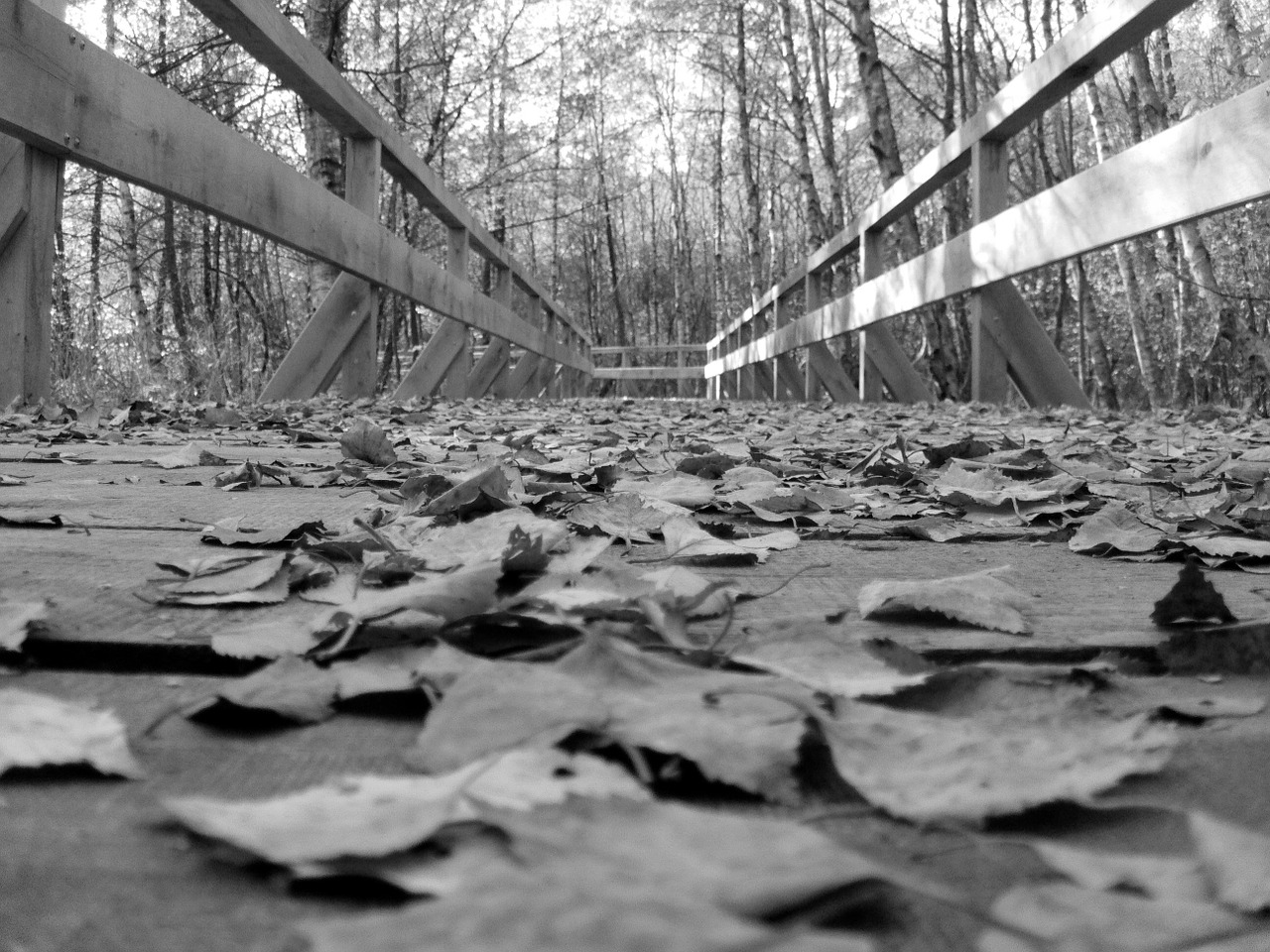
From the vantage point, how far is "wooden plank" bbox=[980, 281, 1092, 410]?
426 cm

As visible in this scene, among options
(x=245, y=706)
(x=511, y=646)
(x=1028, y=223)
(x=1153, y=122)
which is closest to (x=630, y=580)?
(x=511, y=646)

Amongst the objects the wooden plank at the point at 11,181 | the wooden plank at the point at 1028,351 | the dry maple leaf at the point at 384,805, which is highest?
the wooden plank at the point at 11,181

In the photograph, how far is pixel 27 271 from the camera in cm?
257

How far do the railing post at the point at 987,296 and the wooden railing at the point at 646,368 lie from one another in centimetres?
1430

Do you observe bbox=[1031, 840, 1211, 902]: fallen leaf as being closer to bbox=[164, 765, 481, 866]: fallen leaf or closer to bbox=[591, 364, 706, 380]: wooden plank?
bbox=[164, 765, 481, 866]: fallen leaf

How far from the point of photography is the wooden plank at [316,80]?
3.23m

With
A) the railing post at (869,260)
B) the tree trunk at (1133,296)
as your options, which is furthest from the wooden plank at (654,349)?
the railing post at (869,260)

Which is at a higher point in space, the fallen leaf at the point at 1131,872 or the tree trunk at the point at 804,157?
the tree trunk at the point at 804,157

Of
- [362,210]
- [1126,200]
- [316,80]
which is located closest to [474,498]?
[1126,200]

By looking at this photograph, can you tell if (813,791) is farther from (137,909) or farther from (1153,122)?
(1153,122)

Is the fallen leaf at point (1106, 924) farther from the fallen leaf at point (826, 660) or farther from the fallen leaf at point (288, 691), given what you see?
the fallen leaf at point (288, 691)

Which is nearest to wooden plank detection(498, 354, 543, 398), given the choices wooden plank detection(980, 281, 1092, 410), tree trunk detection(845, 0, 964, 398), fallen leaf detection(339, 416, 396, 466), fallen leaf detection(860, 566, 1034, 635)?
tree trunk detection(845, 0, 964, 398)

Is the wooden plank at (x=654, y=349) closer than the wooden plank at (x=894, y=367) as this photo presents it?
No

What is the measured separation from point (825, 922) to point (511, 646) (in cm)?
36
